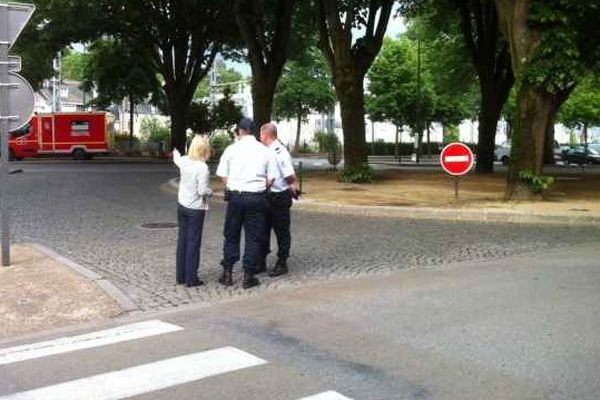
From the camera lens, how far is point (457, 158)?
16.9m

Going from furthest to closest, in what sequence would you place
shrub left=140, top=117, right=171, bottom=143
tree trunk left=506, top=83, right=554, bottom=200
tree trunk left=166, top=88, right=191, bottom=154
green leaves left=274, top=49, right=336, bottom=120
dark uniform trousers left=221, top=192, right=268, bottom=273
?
green leaves left=274, top=49, right=336, bottom=120 → shrub left=140, top=117, right=171, bottom=143 → tree trunk left=166, top=88, right=191, bottom=154 → tree trunk left=506, top=83, right=554, bottom=200 → dark uniform trousers left=221, top=192, right=268, bottom=273

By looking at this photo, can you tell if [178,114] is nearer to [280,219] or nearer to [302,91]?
[302,91]

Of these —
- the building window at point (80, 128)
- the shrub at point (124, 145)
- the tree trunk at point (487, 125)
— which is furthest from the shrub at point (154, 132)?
the tree trunk at point (487, 125)

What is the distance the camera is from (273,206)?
9.89 meters

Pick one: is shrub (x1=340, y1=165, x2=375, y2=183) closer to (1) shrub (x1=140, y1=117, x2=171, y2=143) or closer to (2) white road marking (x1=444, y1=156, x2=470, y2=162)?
(2) white road marking (x1=444, y1=156, x2=470, y2=162)

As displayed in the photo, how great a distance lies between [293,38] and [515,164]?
2155 centimetres

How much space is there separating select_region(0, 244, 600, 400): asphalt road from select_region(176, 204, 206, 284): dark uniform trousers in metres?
0.90

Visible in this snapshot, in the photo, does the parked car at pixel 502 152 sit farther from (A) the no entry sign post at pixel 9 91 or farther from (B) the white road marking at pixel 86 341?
(B) the white road marking at pixel 86 341

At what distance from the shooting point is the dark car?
5047 centimetres

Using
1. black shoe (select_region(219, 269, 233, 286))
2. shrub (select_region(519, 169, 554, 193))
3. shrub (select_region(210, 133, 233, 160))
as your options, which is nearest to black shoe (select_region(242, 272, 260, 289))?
black shoe (select_region(219, 269, 233, 286))

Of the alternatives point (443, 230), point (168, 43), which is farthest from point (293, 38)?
point (443, 230)

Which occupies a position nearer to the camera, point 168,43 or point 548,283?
point 548,283

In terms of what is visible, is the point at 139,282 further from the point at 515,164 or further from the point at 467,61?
the point at 467,61

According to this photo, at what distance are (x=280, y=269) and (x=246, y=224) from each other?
966 mm
